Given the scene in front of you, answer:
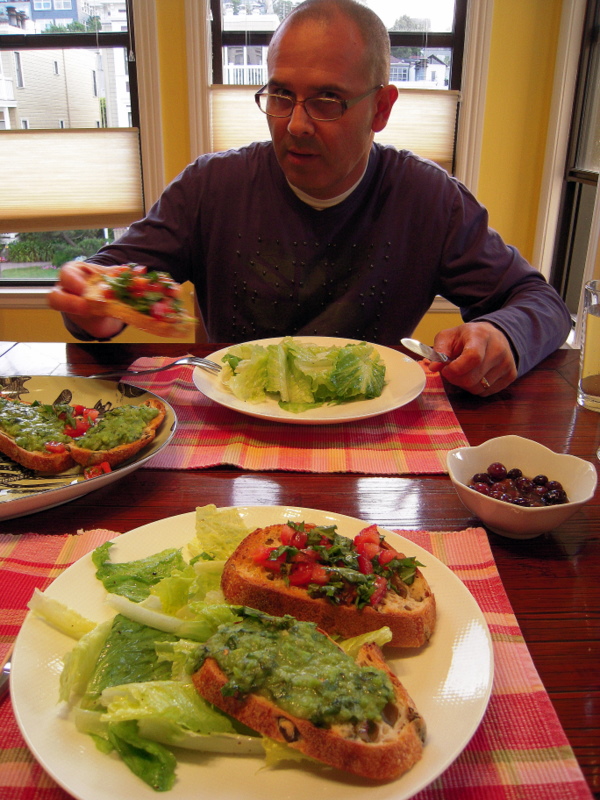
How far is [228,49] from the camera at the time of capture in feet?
14.0

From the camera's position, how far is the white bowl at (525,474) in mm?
1125

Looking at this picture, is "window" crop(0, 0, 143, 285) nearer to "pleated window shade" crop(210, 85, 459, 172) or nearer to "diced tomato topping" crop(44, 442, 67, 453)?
"pleated window shade" crop(210, 85, 459, 172)

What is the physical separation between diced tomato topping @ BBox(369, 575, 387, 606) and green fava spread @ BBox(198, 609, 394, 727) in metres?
0.10

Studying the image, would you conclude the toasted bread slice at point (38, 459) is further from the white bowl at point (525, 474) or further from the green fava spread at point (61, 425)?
the white bowl at point (525, 474)

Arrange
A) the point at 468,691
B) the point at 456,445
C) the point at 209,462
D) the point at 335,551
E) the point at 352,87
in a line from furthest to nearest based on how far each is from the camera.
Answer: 1. the point at 352,87
2. the point at 456,445
3. the point at 209,462
4. the point at 335,551
5. the point at 468,691

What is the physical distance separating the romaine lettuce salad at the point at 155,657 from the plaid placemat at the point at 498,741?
8 cm

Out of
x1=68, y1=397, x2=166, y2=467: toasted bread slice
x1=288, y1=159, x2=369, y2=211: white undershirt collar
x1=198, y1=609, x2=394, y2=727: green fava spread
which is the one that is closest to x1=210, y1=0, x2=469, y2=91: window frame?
x1=288, y1=159, x2=369, y2=211: white undershirt collar

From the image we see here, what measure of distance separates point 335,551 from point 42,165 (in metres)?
4.24

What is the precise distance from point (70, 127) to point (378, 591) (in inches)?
174

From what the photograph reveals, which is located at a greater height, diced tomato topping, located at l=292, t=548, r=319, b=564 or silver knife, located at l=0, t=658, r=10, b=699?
diced tomato topping, located at l=292, t=548, r=319, b=564

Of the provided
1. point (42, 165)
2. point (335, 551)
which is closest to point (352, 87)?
point (335, 551)

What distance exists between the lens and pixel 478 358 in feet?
5.86

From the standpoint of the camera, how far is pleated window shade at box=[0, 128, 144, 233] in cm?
434

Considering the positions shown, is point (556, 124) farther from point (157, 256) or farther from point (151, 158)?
point (157, 256)
